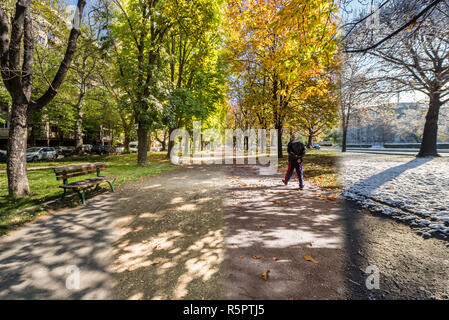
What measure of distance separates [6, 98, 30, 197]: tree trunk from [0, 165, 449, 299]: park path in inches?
81.8

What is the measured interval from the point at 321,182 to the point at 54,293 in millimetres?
8912

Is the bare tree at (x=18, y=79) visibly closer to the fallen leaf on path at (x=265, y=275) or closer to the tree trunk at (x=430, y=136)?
the fallen leaf on path at (x=265, y=275)

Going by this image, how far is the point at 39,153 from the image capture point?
21266mm

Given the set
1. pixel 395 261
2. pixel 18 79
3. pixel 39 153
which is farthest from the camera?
pixel 39 153

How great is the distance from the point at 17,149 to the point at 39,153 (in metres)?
20.8

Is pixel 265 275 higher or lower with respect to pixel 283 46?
lower

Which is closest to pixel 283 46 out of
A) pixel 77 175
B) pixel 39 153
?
pixel 77 175

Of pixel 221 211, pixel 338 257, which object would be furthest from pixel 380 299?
pixel 221 211

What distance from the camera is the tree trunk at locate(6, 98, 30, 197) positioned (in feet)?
18.9

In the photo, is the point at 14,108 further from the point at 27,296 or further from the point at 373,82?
the point at 373,82

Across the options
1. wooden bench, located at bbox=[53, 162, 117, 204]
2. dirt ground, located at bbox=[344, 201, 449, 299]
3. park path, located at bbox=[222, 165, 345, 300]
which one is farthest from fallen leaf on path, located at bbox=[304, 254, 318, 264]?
wooden bench, located at bbox=[53, 162, 117, 204]

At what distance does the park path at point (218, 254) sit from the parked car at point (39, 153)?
842 inches

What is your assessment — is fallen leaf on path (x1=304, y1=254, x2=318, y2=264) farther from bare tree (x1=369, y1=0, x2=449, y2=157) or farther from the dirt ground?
bare tree (x1=369, y1=0, x2=449, y2=157)

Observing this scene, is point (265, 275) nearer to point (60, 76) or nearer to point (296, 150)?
point (296, 150)
